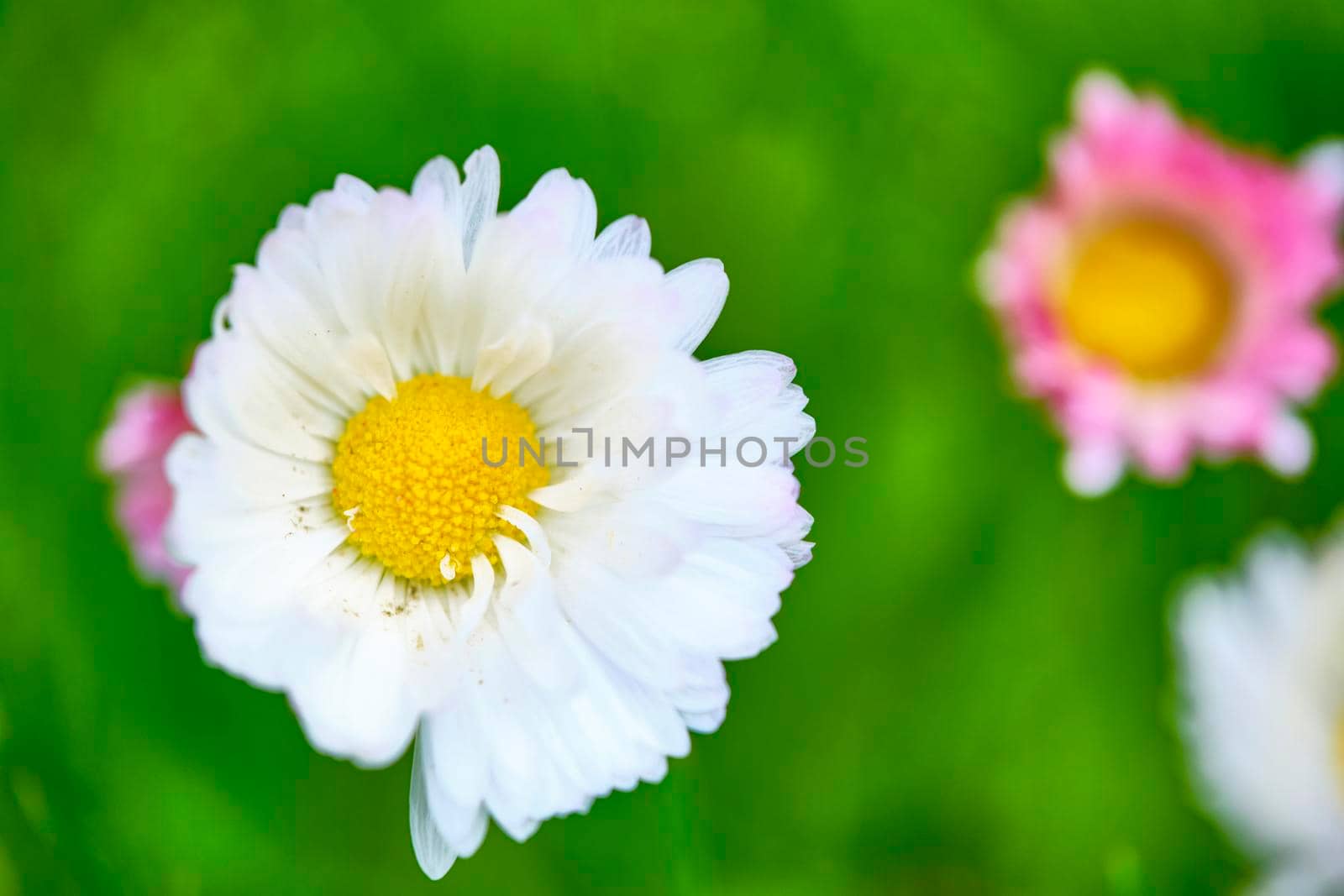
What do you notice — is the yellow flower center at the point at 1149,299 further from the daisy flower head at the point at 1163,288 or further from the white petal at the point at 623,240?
the white petal at the point at 623,240

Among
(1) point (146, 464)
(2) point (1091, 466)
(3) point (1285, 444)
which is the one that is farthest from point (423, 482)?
(3) point (1285, 444)

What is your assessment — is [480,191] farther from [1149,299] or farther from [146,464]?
[1149,299]

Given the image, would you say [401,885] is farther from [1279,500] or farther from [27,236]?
[1279,500]

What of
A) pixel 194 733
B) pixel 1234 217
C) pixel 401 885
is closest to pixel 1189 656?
pixel 1234 217

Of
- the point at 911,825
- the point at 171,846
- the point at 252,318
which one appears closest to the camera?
the point at 252,318

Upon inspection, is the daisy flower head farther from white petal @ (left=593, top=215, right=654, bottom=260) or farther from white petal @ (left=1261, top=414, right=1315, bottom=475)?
white petal @ (left=593, top=215, right=654, bottom=260)

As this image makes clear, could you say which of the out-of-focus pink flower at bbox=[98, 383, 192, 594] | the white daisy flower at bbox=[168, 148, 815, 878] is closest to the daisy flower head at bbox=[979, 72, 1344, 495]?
Result: the white daisy flower at bbox=[168, 148, 815, 878]
